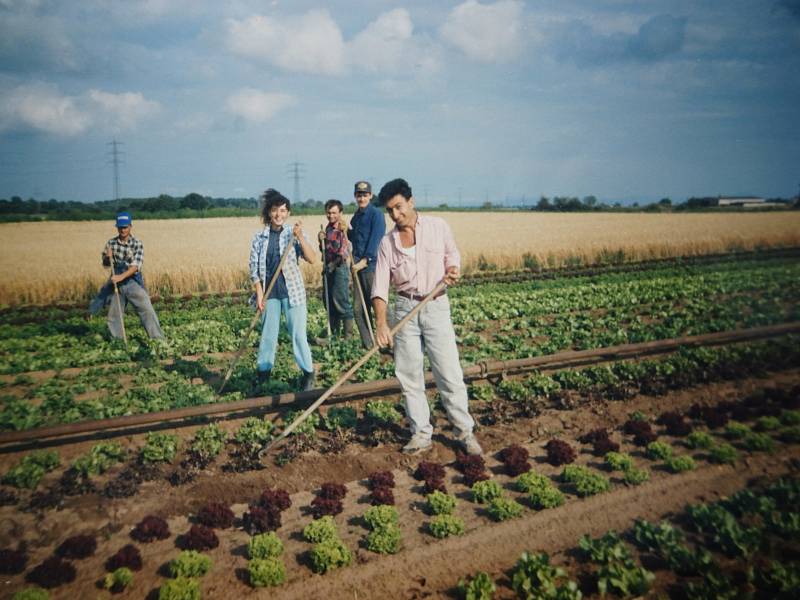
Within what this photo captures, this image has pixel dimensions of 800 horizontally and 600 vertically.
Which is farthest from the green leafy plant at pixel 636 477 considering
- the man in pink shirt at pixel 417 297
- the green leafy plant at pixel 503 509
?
the man in pink shirt at pixel 417 297

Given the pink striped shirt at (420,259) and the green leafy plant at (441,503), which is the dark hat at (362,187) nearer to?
the pink striped shirt at (420,259)

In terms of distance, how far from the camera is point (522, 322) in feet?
35.0

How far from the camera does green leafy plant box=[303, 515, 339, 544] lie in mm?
3939

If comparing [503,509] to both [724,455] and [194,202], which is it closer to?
[724,455]

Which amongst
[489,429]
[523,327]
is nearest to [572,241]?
[523,327]

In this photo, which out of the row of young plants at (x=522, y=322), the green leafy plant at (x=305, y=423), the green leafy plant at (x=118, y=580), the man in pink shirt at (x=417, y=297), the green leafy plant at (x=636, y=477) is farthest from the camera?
the row of young plants at (x=522, y=322)

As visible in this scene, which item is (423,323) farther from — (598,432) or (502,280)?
(502,280)

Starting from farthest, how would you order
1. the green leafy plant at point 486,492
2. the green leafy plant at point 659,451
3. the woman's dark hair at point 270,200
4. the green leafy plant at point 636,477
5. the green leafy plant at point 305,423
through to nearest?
the woman's dark hair at point 270,200 → the green leafy plant at point 305,423 → the green leafy plant at point 659,451 → the green leafy plant at point 636,477 → the green leafy plant at point 486,492

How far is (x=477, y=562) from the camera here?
12.3ft

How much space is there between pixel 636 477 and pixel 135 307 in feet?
27.8

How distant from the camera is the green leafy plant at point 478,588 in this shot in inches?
129

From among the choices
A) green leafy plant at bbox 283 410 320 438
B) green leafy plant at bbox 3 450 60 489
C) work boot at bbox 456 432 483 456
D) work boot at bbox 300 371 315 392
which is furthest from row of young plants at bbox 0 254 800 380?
green leafy plant at bbox 3 450 60 489

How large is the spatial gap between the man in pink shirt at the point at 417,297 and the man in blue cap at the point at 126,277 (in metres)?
6.11

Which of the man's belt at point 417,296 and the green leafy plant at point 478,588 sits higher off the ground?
the man's belt at point 417,296
